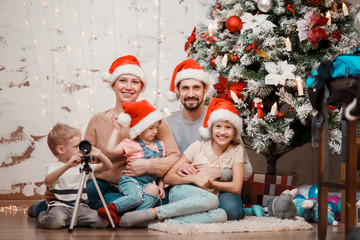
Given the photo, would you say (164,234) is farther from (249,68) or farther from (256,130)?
(249,68)

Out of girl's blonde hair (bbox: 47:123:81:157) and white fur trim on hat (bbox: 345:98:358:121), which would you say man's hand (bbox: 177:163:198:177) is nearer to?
girl's blonde hair (bbox: 47:123:81:157)

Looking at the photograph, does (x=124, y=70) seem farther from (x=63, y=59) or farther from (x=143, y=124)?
(x=63, y=59)

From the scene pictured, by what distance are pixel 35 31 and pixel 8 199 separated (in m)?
1.48

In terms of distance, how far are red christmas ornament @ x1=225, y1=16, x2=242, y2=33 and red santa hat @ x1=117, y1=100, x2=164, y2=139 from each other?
92 centimetres

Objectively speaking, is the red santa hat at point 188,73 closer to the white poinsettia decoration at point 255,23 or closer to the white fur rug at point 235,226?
the white poinsettia decoration at point 255,23

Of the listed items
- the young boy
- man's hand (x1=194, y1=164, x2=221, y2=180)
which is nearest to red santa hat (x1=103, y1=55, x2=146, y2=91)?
the young boy

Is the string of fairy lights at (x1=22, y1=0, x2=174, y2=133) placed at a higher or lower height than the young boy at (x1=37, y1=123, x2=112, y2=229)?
higher

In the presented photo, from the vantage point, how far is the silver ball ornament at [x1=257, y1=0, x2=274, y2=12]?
3.41 m

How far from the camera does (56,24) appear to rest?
4305 mm

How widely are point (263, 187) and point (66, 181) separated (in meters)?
1.47

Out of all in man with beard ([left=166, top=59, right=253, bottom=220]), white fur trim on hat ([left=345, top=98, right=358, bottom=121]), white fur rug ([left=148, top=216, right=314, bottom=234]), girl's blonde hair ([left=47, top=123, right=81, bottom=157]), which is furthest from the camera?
man with beard ([left=166, top=59, right=253, bottom=220])

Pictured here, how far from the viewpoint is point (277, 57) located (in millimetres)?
3363

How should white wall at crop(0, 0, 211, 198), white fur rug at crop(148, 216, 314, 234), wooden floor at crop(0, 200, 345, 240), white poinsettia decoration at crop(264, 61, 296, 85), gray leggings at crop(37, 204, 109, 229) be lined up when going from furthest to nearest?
1. white wall at crop(0, 0, 211, 198)
2. white poinsettia decoration at crop(264, 61, 296, 85)
3. gray leggings at crop(37, 204, 109, 229)
4. white fur rug at crop(148, 216, 314, 234)
5. wooden floor at crop(0, 200, 345, 240)

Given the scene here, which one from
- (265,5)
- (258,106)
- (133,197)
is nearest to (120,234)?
(133,197)
